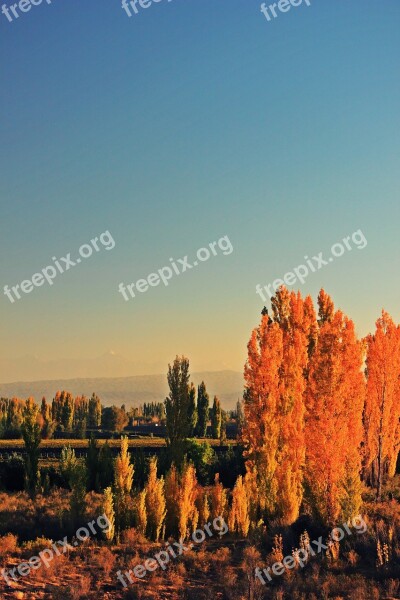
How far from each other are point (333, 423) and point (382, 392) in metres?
10.4

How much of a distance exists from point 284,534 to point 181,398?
942cm

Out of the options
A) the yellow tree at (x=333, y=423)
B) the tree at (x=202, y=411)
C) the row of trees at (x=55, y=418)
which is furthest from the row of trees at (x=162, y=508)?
the row of trees at (x=55, y=418)

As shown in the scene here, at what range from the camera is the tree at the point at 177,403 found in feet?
94.7

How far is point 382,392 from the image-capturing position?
3422cm

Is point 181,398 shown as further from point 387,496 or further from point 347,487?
point 387,496

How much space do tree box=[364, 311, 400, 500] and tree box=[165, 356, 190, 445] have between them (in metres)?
12.3

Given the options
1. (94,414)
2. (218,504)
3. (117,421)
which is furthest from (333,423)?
(94,414)

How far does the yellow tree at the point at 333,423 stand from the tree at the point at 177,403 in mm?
6668

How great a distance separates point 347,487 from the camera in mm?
24359

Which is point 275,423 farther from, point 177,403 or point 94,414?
point 94,414

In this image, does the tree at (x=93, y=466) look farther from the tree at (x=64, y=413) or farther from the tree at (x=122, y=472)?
the tree at (x=64, y=413)

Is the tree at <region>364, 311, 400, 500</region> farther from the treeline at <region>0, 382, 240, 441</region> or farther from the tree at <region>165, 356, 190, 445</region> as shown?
the treeline at <region>0, 382, 240, 441</region>

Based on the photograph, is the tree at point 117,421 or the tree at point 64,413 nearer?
the tree at point 64,413

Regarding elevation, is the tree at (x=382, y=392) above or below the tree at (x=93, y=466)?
above
